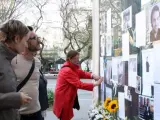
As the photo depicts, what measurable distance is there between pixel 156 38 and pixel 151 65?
0.91ft

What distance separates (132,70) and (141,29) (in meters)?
0.54

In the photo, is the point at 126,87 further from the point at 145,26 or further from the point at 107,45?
the point at 107,45

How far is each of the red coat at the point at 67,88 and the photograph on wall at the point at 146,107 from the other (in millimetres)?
1765

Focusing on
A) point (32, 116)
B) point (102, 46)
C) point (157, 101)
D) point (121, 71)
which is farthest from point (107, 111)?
point (157, 101)

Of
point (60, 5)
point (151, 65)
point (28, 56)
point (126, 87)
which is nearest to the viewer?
point (151, 65)

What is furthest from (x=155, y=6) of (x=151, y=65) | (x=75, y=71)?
(x=75, y=71)

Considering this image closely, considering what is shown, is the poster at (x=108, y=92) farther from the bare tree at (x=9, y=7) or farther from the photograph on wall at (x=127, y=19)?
the bare tree at (x=9, y=7)

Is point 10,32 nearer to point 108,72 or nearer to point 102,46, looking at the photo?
point 108,72

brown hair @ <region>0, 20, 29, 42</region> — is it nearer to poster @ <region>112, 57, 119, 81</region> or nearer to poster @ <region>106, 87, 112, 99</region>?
poster @ <region>112, 57, 119, 81</region>

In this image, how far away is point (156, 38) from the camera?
9.64 ft

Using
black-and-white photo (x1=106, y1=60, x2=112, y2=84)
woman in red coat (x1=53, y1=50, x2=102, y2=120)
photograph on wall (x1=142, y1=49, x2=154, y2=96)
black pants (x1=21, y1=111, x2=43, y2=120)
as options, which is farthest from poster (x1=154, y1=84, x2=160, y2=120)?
woman in red coat (x1=53, y1=50, x2=102, y2=120)

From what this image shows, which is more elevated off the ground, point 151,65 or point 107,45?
point 107,45

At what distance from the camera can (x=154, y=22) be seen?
118 inches

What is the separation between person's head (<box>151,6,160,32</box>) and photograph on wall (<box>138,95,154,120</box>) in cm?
71
